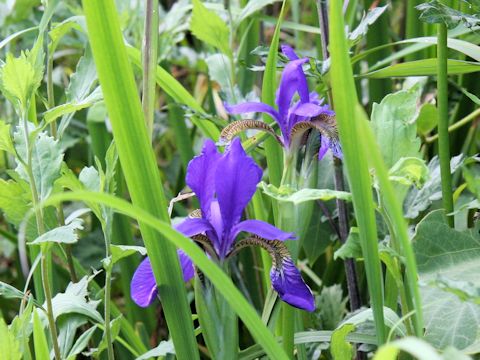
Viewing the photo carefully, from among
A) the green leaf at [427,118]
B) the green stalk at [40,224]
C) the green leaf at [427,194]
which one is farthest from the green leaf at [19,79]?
the green leaf at [427,118]

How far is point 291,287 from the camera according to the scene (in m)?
0.58

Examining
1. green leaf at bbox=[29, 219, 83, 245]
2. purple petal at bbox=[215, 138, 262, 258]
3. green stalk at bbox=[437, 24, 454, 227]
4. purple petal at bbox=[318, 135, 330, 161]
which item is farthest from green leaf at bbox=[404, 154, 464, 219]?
green leaf at bbox=[29, 219, 83, 245]

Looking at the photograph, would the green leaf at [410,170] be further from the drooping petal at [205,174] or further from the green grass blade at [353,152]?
the drooping petal at [205,174]

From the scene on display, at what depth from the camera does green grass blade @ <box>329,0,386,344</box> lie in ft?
1.56

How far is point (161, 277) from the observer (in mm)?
563

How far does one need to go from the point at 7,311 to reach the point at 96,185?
1.86 feet

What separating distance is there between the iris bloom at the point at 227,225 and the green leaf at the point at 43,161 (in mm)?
110

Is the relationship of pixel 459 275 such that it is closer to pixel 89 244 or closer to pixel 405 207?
pixel 405 207

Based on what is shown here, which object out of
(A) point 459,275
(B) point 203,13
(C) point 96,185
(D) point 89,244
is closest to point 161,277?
(C) point 96,185

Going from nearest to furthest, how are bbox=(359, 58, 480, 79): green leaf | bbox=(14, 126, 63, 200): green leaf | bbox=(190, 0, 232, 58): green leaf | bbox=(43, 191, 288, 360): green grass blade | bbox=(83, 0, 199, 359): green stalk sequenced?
bbox=(43, 191, 288, 360): green grass blade, bbox=(83, 0, 199, 359): green stalk, bbox=(14, 126, 63, 200): green leaf, bbox=(359, 58, 480, 79): green leaf, bbox=(190, 0, 232, 58): green leaf

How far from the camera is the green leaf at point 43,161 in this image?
623 mm

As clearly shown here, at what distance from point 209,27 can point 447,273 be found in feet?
1.34

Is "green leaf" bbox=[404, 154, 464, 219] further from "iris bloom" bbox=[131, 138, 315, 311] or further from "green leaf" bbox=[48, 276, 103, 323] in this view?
"green leaf" bbox=[48, 276, 103, 323]

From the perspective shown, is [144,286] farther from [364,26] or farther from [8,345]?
[364,26]
